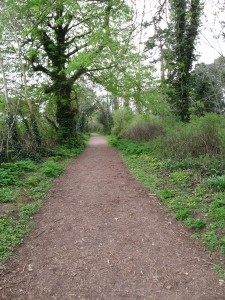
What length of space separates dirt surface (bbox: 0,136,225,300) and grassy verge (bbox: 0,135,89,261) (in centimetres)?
24

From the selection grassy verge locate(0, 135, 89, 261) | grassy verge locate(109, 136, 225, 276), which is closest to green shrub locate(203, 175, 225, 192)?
grassy verge locate(109, 136, 225, 276)

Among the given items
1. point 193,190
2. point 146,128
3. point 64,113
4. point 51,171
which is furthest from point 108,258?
point 64,113

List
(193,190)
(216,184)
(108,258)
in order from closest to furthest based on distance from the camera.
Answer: (108,258), (216,184), (193,190)

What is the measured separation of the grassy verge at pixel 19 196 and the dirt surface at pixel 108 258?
0.24m

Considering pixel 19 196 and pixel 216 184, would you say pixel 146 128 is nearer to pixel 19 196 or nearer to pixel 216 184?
pixel 216 184

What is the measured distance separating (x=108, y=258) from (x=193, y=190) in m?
3.71

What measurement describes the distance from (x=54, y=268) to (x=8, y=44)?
1270 cm

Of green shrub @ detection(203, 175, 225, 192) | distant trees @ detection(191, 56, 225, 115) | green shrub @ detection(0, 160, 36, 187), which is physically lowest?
green shrub @ detection(203, 175, 225, 192)

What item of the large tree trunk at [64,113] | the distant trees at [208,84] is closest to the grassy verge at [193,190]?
the large tree trunk at [64,113]

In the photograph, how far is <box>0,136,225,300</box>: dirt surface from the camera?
3.21m

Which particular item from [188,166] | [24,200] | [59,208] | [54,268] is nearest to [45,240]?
[54,268]

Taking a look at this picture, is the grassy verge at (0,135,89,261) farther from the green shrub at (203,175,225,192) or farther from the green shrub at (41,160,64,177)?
the green shrub at (203,175,225,192)

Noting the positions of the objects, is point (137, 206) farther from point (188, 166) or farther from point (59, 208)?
point (188, 166)

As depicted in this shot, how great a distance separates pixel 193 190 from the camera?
22.0 feet
